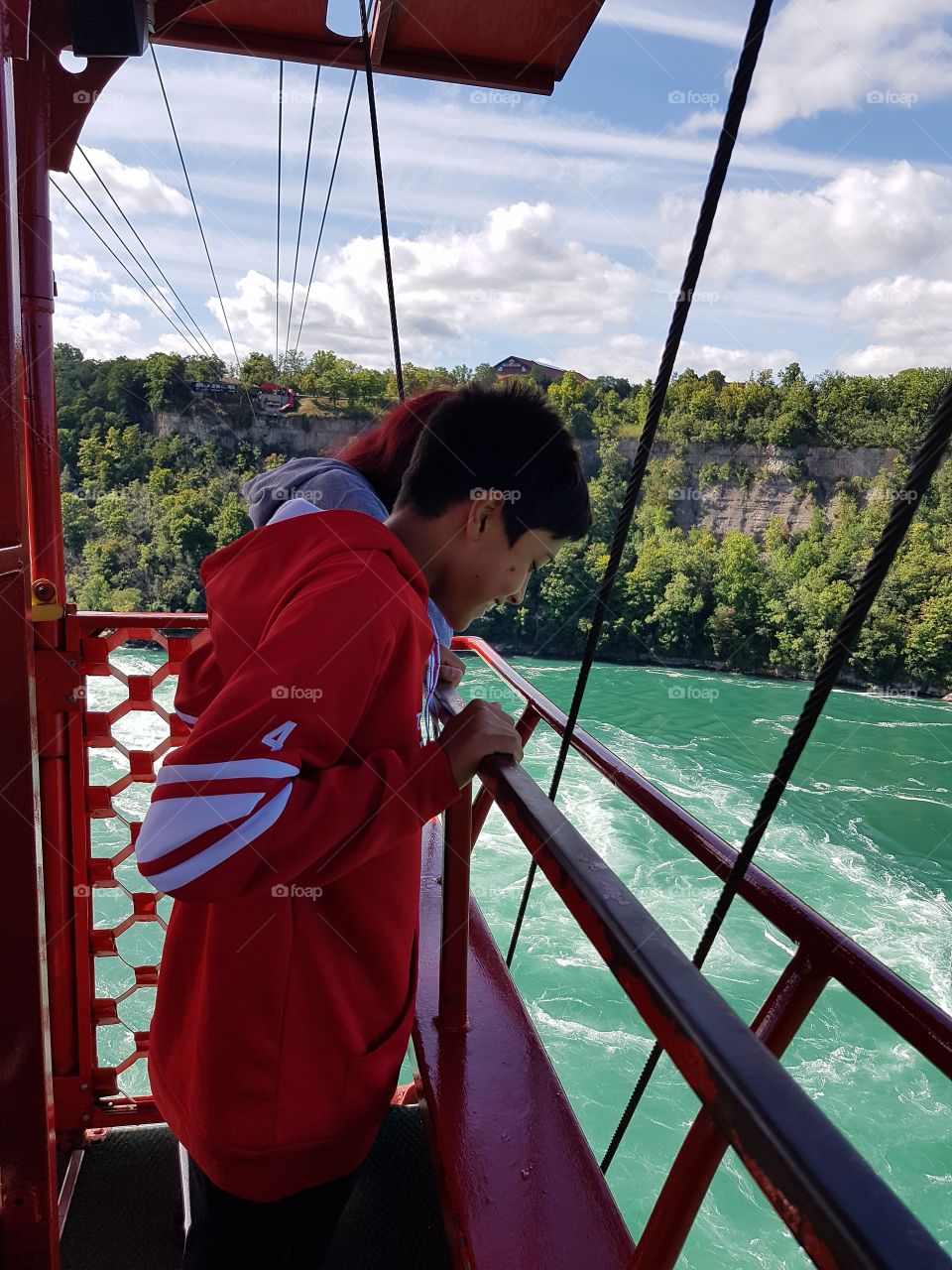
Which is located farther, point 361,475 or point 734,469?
point 734,469

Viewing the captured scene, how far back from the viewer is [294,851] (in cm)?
72

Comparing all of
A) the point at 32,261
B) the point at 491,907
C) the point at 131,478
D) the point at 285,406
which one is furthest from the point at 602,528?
the point at 32,261

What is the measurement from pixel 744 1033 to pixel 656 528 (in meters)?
38.2

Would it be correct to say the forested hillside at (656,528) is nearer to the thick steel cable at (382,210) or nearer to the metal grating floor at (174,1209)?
the thick steel cable at (382,210)

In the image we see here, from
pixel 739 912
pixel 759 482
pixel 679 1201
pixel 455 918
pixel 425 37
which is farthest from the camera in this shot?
pixel 759 482

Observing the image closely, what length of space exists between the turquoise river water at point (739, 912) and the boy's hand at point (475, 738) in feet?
19.2

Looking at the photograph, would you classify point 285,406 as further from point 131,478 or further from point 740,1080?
point 740,1080

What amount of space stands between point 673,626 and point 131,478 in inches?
836

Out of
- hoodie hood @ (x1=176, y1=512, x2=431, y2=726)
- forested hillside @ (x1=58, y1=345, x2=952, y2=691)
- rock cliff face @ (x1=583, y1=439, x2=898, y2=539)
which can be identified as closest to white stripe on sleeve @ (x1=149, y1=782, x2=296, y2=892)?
hoodie hood @ (x1=176, y1=512, x2=431, y2=726)

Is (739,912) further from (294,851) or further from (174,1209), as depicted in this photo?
(294,851)

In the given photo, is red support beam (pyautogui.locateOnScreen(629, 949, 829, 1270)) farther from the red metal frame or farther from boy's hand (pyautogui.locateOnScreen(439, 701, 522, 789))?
boy's hand (pyautogui.locateOnScreen(439, 701, 522, 789))

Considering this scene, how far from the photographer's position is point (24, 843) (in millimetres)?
1254

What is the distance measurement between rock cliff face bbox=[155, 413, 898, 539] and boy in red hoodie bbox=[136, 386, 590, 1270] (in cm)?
3752

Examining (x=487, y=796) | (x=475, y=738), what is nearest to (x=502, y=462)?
(x=475, y=738)
